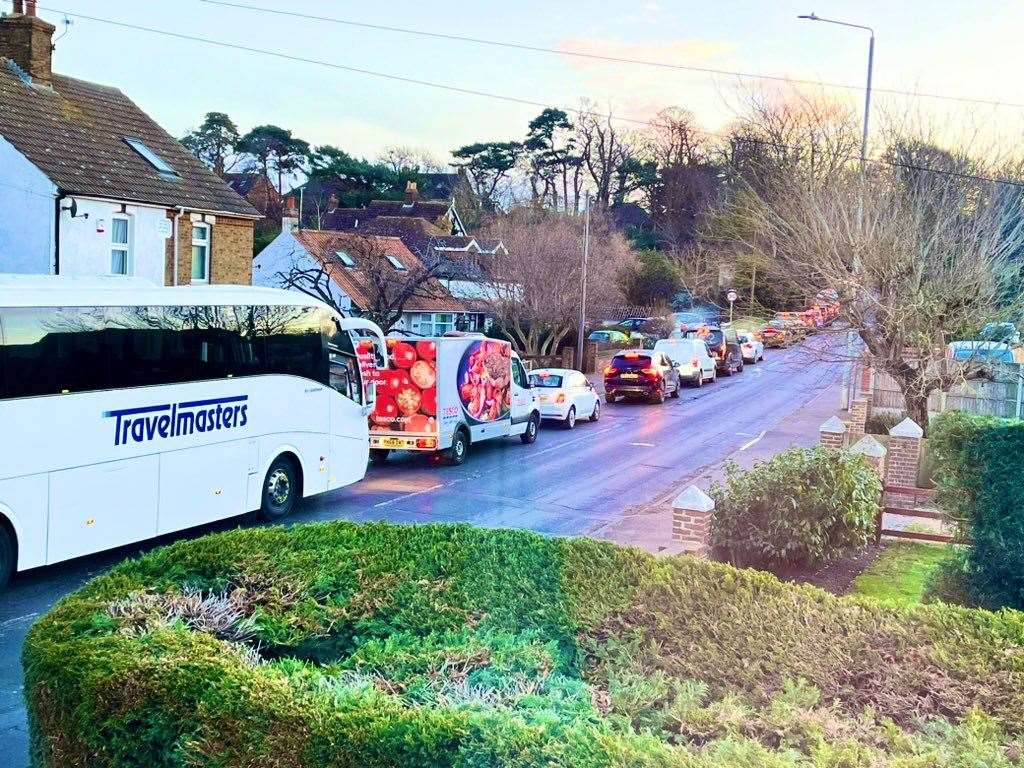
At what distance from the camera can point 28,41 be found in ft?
75.1

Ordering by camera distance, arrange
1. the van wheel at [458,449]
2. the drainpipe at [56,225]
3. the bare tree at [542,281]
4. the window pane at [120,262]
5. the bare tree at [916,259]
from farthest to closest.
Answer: the bare tree at [542,281] < the window pane at [120,262] < the drainpipe at [56,225] < the van wheel at [458,449] < the bare tree at [916,259]

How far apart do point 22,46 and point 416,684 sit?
23.0 metres

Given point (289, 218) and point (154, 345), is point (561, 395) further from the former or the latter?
point (289, 218)

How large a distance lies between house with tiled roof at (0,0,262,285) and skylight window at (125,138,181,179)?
0.03 meters

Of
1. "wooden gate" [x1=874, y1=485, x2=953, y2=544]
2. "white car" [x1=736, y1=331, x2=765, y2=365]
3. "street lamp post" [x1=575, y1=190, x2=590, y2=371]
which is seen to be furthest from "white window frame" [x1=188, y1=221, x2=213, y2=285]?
"white car" [x1=736, y1=331, x2=765, y2=365]

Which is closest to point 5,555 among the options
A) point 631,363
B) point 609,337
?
point 631,363

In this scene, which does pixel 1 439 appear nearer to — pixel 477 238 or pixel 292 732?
pixel 292 732

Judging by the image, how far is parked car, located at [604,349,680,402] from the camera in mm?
32656

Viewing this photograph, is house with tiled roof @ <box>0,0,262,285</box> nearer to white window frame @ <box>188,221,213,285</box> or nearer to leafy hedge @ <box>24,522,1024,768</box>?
white window frame @ <box>188,221,213,285</box>

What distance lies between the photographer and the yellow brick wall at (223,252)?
942 inches

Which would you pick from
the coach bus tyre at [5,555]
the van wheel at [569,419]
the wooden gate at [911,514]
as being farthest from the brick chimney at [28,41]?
the wooden gate at [911,514]

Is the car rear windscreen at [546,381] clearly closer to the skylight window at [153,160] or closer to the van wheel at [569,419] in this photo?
the van wheel at [569,419]

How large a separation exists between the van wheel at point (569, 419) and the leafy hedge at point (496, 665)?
Result: 1991 cm

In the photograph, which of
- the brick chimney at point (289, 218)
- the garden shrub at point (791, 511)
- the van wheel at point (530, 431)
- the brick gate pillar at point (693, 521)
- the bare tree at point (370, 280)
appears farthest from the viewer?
the brick chimney at point (289, 218)
